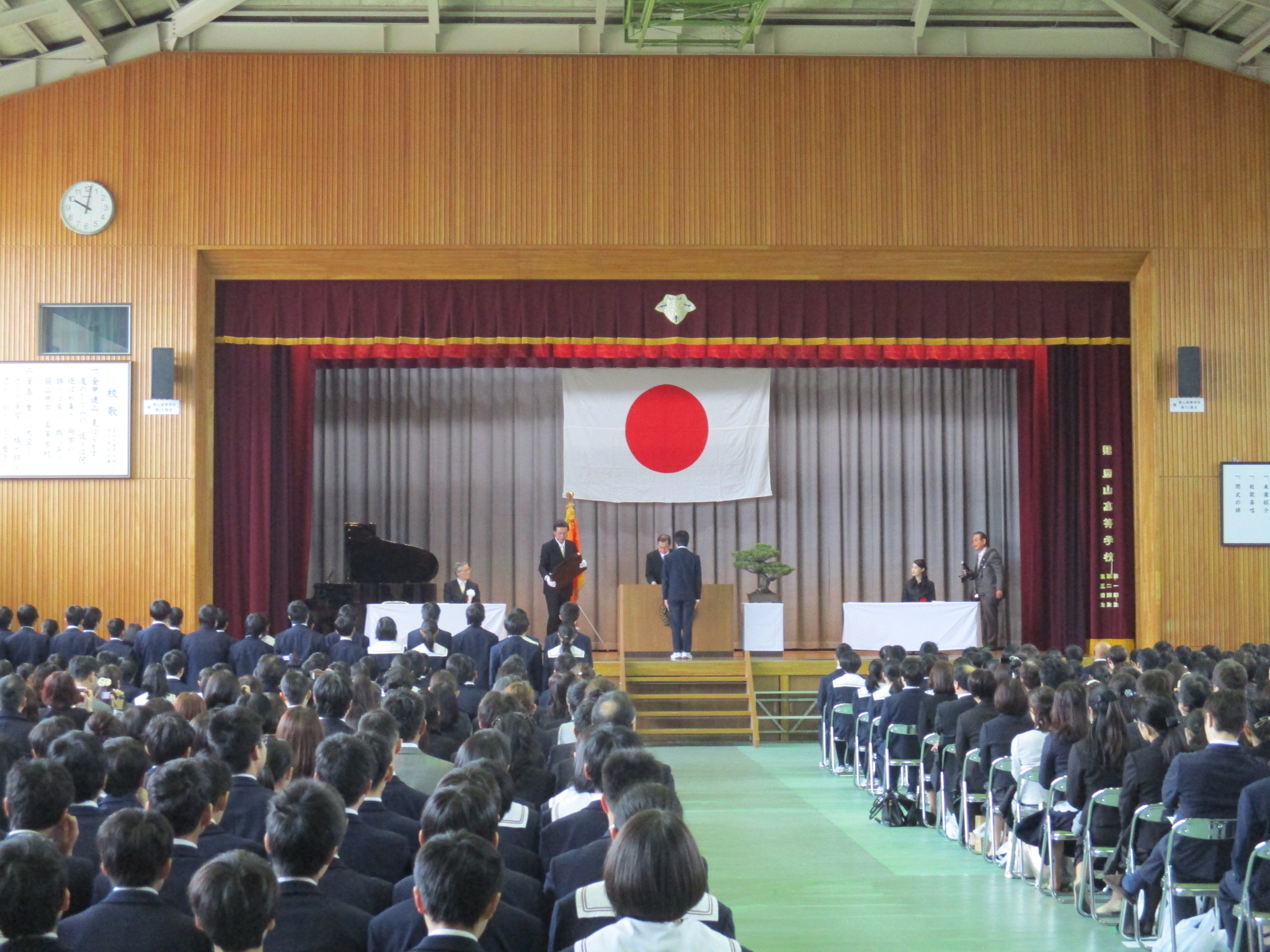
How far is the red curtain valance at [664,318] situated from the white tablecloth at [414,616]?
2.95m

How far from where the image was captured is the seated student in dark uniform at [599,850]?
3844 millimetres

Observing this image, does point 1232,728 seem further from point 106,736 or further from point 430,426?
point 430,426

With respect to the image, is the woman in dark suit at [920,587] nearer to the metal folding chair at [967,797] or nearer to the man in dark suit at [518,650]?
the man in dark suit at [518,650]

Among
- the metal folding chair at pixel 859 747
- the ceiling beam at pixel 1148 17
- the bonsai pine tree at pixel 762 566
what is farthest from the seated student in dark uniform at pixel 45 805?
the ceiling beam at pixel 1148 17

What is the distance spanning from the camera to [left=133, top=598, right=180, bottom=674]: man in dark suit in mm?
10047

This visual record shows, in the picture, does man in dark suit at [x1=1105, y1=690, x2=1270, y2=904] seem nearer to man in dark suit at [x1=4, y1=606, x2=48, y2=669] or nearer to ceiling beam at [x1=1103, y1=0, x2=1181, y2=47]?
man in dark suit at [x1=4, y1=606, x2=48, y2=669]

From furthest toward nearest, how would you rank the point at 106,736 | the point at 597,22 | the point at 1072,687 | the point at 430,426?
the point at 430,426 → the point at 597,22 → the point at 1072,687 → the point at 106,736

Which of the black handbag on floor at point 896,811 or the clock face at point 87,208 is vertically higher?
the clock face at point 87,208

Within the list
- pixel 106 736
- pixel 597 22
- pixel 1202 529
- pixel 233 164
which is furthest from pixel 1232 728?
pixel 233 164

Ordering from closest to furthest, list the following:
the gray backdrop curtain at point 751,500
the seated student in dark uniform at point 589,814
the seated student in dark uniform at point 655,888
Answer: the seated student in dark uniform at point 655,888 < the seated student in dark uniform at point 589,814 < the gray backdrop curtain at point 751,500

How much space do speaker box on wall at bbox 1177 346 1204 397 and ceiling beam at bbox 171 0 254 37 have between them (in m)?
10.3

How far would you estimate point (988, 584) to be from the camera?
54.1ft

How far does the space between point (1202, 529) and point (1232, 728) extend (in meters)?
9.47

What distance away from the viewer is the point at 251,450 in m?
14.8
